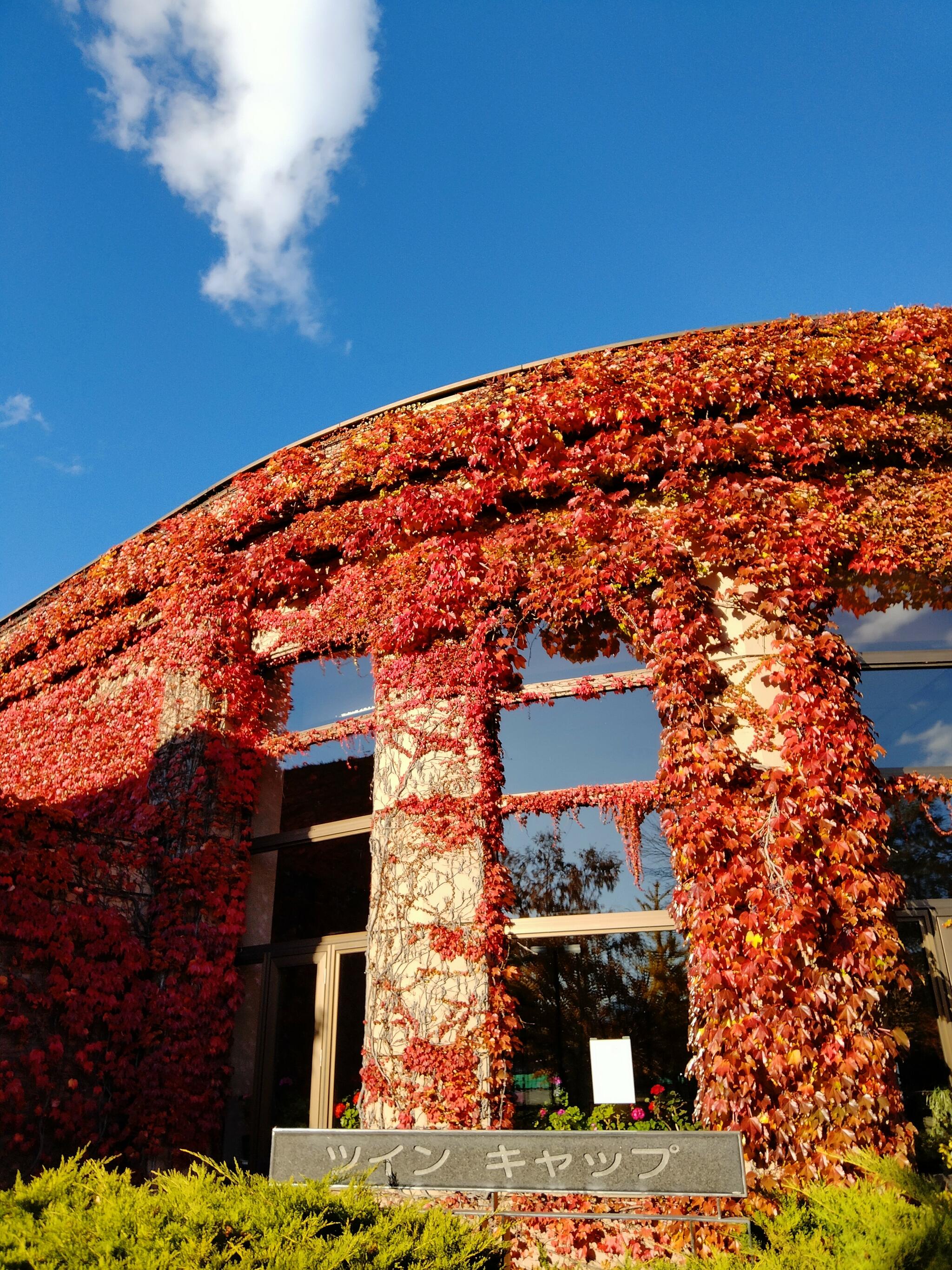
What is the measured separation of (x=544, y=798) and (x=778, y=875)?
192 cm

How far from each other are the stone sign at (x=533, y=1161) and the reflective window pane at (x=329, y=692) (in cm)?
386

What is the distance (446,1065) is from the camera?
6500 millimetres

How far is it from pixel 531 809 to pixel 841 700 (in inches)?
102

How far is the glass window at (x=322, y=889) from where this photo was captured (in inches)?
305

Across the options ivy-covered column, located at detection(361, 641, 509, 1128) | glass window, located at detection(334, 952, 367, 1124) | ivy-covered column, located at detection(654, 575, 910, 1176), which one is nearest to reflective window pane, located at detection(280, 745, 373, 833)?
ivy-covered column, located at detection(361, 641, 509, 1128)

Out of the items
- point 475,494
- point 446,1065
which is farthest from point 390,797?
point 475,494

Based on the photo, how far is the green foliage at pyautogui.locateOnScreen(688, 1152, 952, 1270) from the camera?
3285 mm

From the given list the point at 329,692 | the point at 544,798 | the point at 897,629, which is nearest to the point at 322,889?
the point at 329,692

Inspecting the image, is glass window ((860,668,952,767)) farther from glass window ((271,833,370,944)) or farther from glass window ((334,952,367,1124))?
glass window ((334,952,367,1124))

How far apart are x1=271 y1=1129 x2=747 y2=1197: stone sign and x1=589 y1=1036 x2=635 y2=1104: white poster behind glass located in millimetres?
1432

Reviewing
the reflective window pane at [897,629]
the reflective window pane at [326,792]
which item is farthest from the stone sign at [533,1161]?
the reflective window pane at [897,629]

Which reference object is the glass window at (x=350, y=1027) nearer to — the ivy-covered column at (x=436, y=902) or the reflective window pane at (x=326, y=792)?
the ivy-covered column at (x=436, y=902)

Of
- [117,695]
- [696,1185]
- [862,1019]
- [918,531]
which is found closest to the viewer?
[696,1185]

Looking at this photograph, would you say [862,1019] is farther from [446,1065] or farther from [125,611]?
[125,611]
